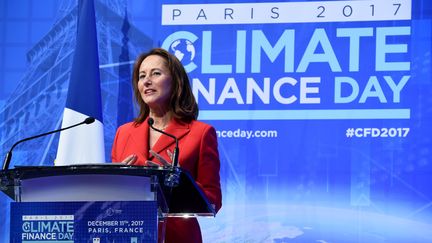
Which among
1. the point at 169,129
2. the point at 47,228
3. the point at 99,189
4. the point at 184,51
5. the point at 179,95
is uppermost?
the point at 184,51

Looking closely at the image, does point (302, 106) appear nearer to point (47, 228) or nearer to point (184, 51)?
point (184, 51)

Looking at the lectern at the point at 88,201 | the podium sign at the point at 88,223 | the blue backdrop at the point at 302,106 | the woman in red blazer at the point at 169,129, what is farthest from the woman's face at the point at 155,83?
the blue backdrop at the point at 302,106

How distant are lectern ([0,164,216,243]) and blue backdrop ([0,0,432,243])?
8.85 feet

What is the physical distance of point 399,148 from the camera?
4652 mm

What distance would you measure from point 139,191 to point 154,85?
88 cm

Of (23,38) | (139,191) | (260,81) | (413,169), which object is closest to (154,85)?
(139,191)

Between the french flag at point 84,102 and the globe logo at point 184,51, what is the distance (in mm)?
560

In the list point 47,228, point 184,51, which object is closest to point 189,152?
point 47,228

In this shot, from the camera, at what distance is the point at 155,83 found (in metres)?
2.87

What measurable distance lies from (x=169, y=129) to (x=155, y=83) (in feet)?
0.62

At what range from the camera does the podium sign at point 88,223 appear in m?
1.99

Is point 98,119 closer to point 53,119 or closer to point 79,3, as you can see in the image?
point 53,119

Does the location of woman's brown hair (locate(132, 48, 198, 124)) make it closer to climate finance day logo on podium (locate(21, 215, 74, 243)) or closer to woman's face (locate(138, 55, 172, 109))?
woman's face (locate(138, 55, 172, 109))

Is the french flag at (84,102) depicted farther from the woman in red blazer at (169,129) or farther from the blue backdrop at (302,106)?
the woman in red blazer at (169,129)
